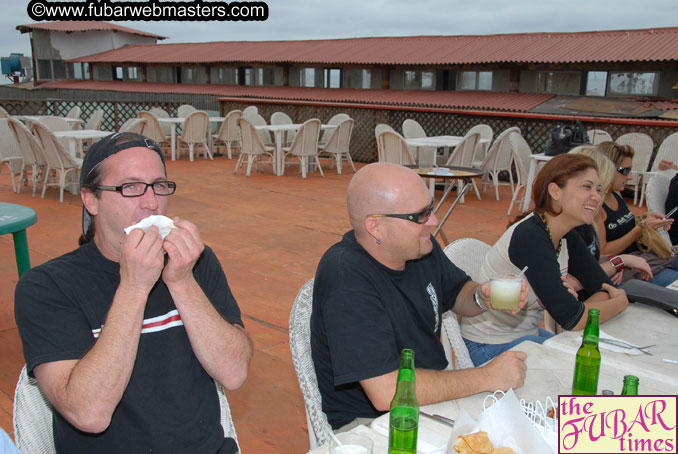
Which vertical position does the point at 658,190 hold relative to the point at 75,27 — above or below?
below

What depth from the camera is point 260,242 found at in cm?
579

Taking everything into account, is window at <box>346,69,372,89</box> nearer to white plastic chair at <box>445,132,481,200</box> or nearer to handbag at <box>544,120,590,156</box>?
white plastic chair at <box>445,132,481,200</box>

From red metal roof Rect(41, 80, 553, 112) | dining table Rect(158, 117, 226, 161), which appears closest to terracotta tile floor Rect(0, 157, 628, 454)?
dining table Rect(158, 117, 226, 161)

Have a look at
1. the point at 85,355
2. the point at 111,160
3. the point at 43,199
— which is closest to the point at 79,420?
the point at 85,355

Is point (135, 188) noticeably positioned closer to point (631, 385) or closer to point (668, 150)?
point (631, 385)

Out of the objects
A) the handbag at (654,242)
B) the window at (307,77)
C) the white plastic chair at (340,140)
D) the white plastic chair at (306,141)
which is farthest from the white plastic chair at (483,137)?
the window at (307,77)

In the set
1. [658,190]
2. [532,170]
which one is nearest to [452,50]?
[532,170]

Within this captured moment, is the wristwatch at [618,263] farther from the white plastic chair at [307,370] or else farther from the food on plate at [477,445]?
the food on plate at [477,445]

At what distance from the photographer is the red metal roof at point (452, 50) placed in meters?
14.9

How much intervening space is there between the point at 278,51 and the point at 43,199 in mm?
16232

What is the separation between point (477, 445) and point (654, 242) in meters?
2.89

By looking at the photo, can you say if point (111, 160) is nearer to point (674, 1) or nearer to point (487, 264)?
point (487, 264)

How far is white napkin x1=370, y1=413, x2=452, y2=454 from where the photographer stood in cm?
123

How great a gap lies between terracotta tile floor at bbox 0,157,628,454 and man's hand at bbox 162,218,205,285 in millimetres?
1265
